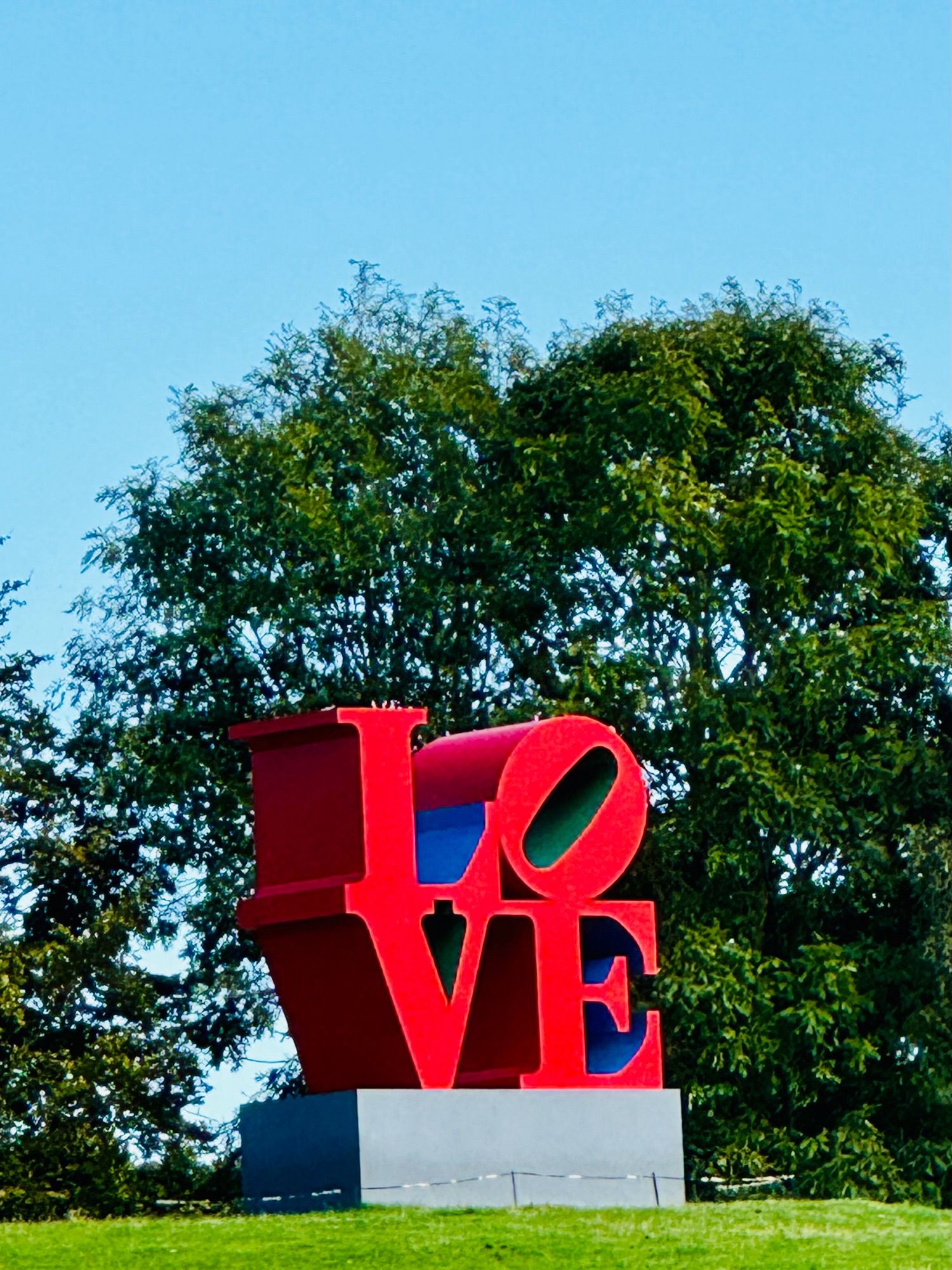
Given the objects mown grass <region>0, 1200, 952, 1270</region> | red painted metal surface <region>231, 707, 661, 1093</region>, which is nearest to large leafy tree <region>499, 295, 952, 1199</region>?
red painted metal surface <region>231, 707, 661, 1093</region>

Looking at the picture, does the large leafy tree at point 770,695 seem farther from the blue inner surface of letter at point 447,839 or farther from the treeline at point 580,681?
the blue inner surface of letter at point 447,839

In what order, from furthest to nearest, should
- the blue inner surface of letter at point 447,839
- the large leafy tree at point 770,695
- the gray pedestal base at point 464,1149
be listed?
the large leafy tree at point 770,695, the blue inner surface of letter at point 447,839, the gray pedestal base at point 464,1149

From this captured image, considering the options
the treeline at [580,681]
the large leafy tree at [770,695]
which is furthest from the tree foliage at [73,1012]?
the large leafy tree at [770,695]

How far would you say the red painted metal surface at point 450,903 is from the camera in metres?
20.1

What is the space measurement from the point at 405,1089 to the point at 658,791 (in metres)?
11.9

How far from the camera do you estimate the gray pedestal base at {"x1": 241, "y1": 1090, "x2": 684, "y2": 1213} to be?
19.5 meters

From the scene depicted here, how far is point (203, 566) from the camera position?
106 ft

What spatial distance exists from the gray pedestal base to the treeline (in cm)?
695

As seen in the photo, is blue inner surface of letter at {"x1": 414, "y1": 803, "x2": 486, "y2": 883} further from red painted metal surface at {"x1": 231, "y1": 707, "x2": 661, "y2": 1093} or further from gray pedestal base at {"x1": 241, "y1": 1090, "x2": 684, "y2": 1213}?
gray pedestal base at {"x1": 241, "y1": 1090, "x2": 684, "y2": 1213}

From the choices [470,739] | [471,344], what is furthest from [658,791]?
[470,739]

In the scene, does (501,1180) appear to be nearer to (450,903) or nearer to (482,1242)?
(450,903)

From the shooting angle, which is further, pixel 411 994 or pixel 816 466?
pixel 816 466

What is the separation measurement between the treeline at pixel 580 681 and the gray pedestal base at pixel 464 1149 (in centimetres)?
695

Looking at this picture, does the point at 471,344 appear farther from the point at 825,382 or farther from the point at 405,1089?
the point at 405,1089
